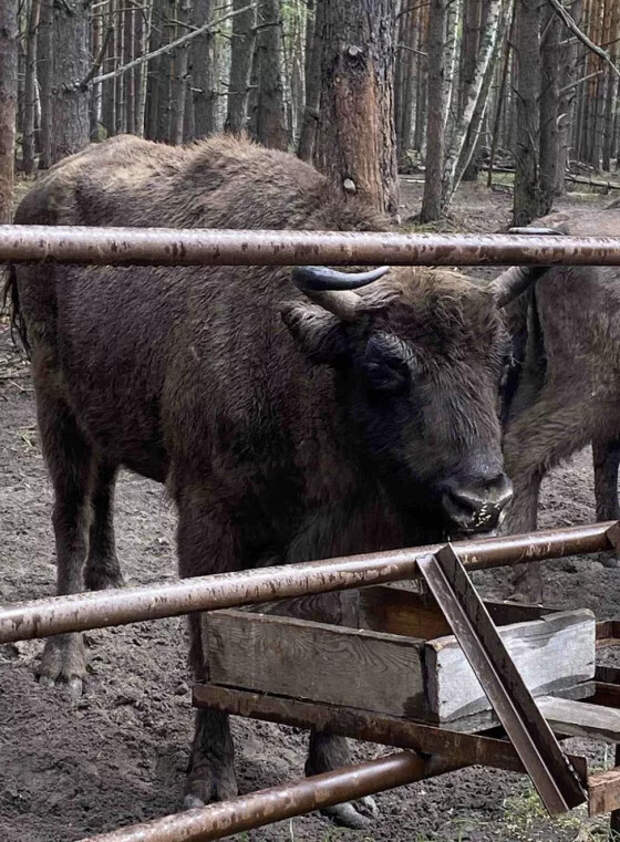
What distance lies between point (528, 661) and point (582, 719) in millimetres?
207

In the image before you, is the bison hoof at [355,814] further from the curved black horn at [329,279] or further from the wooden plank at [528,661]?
the curved black horn at [329,279]

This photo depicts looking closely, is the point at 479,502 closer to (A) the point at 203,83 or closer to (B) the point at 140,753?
(B) the point at 140,753

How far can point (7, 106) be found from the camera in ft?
32.4

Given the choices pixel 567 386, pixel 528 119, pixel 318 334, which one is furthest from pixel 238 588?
pixel 528 119

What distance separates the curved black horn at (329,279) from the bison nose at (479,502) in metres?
0.63

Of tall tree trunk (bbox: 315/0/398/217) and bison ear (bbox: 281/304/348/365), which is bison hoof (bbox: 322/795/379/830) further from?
tall tree trunk (bbox: 315/0/398/217)

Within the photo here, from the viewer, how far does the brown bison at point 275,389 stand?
3670 millimetres

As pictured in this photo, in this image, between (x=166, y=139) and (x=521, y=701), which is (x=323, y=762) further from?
(x=166, y=139)

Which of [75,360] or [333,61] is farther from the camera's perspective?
[333,61]

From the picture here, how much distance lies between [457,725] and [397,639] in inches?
8.8

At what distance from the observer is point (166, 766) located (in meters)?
4.21

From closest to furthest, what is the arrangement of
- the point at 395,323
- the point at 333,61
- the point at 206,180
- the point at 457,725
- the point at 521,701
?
the point at 521,701, the point at 457,725, the point at 395,323, the point at 206,180, the point at 333,61

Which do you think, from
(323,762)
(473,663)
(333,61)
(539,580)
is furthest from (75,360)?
(333,61)

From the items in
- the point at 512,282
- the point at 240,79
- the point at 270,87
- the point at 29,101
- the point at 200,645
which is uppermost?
the point at 240,79
